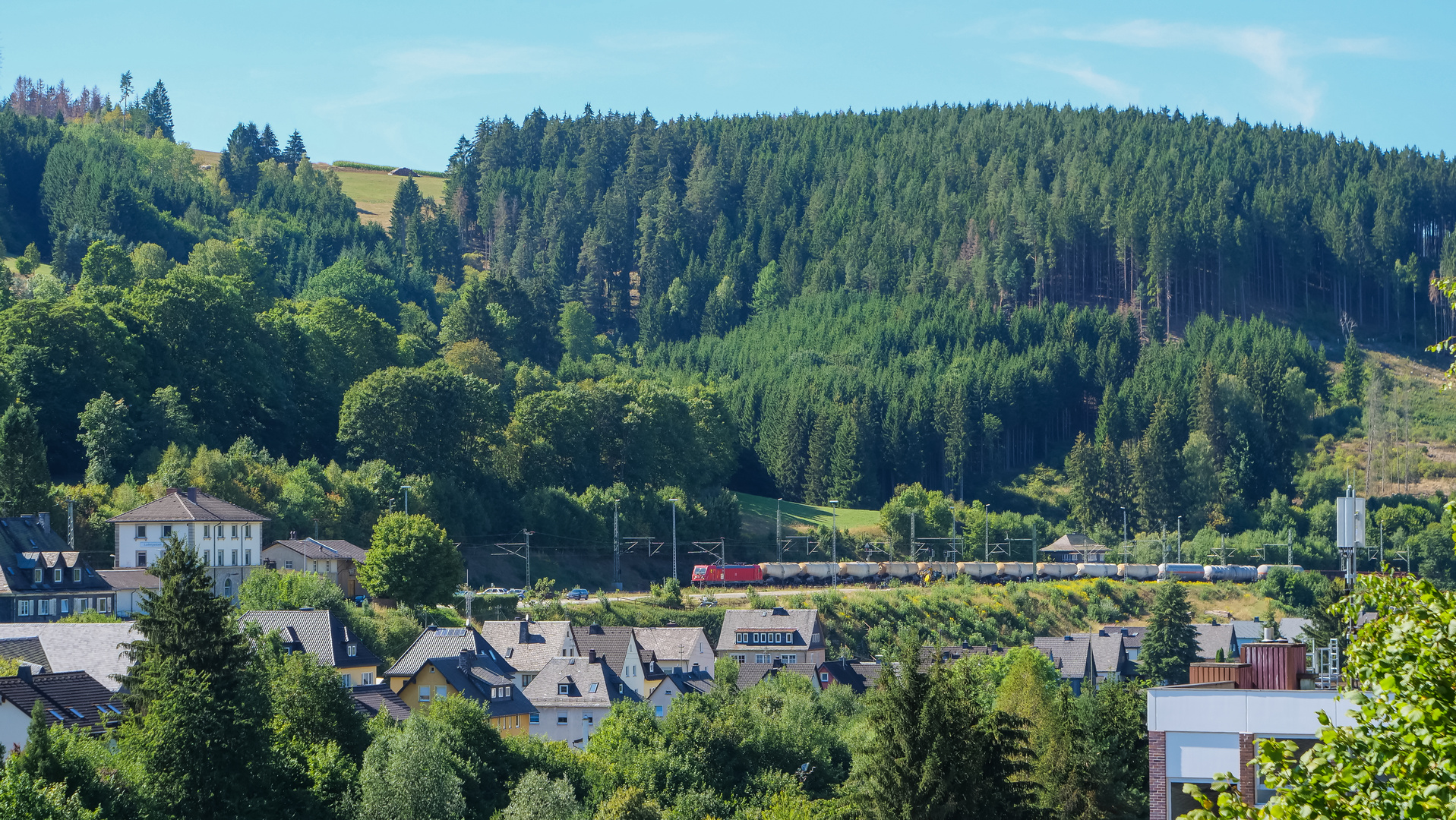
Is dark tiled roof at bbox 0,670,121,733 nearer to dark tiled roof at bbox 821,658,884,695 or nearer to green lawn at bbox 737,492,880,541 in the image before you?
dark tiled roof at bbox 821,658,884,695

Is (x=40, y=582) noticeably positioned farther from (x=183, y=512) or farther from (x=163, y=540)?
(x=183, y=512)

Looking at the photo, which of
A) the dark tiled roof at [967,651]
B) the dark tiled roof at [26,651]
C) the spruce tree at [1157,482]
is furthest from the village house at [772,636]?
the spruce tree at [1157,482]

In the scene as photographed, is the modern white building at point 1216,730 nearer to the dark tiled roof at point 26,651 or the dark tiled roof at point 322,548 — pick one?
the dark tiled roof at point 26,651

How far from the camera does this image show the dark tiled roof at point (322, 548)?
8862 centimetres

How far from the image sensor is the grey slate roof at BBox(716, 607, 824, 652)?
96.1m

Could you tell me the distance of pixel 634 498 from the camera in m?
126

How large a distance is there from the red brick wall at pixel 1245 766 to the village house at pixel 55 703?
30270mm

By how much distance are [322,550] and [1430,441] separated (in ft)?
406

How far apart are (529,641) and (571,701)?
349 inches

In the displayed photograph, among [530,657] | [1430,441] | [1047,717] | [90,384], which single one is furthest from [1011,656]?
[1430,441]

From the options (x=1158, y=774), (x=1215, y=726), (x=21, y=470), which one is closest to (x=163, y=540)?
(x=21, y=470)

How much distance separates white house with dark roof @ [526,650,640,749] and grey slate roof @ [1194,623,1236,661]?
39228 millimetres

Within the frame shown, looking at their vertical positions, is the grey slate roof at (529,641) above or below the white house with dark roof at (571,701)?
above

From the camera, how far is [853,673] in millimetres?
91188
